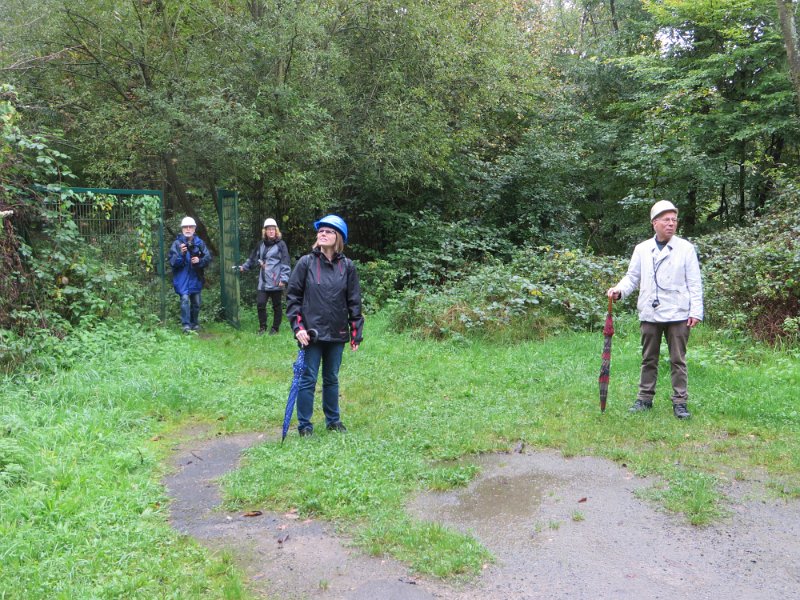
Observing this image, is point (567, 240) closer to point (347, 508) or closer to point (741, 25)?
point (741, 25)

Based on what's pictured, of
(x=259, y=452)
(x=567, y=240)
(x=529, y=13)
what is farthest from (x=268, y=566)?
(x=529, y=13)

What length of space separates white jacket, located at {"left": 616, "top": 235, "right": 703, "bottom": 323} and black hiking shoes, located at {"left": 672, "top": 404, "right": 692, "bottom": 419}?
79cm

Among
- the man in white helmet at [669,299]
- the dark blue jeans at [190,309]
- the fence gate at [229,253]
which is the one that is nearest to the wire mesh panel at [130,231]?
the dark blue jeans at [190,309]

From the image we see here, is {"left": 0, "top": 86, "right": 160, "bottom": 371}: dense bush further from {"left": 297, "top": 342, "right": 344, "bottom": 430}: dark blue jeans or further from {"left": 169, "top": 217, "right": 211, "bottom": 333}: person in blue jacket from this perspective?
{"left": 297, "top": 342, "right": 344, "bottom": 430}: dark blue jeans

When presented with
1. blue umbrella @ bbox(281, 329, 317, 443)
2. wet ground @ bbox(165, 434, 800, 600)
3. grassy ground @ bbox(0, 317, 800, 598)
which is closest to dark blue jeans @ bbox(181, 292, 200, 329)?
grassy ground @ bbox(0, 317, 800, 598)

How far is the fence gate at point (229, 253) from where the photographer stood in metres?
11.3

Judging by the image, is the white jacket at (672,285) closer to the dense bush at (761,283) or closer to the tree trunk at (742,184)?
the dense bush at (761,283)

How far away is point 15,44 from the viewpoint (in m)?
11.4

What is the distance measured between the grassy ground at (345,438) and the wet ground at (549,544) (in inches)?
5.9

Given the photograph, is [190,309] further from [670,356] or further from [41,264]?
[670,356]

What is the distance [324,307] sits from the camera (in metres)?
5.57

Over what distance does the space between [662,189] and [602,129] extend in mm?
2997

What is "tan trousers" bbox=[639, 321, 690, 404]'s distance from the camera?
5.94 m

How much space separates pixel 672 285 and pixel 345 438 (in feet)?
10.5
